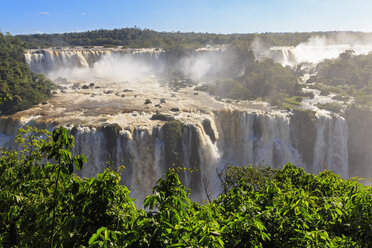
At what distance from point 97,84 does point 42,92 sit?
1080 cm

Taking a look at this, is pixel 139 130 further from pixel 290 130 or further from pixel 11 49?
pixel 11 49

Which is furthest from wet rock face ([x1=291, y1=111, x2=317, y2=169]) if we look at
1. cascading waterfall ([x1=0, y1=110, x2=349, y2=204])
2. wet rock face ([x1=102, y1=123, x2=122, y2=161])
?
wet rock face ([x1=102, y1=123, x2=122, y2=161])

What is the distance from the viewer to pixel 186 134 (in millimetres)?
27500

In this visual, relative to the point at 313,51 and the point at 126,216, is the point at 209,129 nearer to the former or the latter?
the point at 126,216

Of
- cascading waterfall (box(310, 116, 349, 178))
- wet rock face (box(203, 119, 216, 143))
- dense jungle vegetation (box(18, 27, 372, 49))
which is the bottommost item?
cascading waterfall (box(310, 116, 349, 178))

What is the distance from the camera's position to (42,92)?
36.7 metres

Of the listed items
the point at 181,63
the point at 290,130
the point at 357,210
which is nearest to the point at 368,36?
the point at 181,63

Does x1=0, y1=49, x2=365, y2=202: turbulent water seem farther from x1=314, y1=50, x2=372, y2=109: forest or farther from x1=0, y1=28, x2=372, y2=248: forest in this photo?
x1=0, y1=28, x2=372, y2=248: forest

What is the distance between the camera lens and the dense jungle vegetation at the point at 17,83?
3159cm

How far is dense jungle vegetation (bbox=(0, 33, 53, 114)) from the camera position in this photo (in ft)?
104

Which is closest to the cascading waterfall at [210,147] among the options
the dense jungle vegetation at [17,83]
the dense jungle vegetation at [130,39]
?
the dense jungle vegetation at [17,83]

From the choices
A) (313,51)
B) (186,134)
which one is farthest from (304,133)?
(313,51)

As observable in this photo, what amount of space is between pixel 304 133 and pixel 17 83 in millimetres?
33511

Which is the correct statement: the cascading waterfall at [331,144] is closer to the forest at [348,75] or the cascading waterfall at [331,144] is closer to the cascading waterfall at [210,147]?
the cascading waterfall at [210,147]
